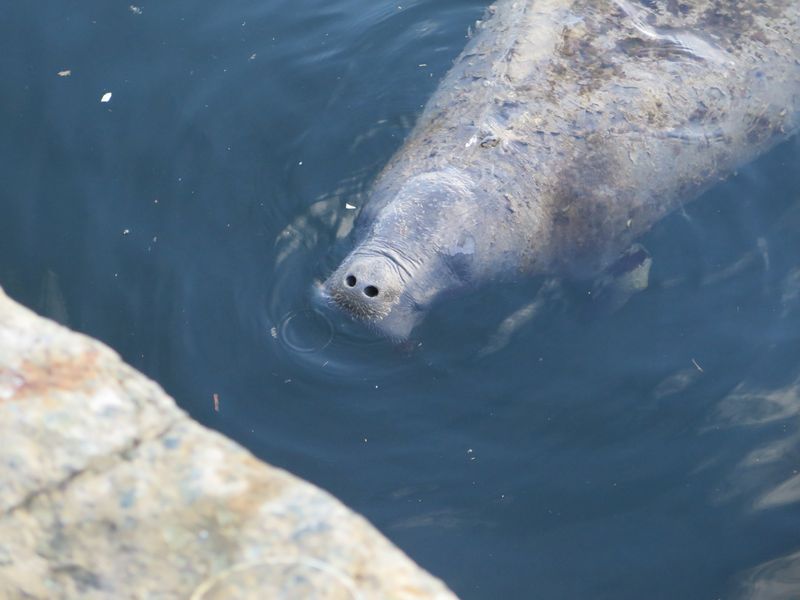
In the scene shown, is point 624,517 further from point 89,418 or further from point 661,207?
point 89,418

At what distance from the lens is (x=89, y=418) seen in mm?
3260

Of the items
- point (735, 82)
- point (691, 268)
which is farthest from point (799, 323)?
point (735, 82)

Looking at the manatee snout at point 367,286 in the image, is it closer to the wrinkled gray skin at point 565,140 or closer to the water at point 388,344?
the wrinkled gray skin at point 565,140

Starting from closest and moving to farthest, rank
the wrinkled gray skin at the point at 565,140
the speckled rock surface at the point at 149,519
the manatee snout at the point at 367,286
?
1. the speckled rock surface at the point at 149,519
2. the manatee snout at the point at 367,286
3. the wrinkled gray skin at the point at 565,140

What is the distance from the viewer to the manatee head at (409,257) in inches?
213

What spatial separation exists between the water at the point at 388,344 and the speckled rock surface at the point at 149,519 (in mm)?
2199

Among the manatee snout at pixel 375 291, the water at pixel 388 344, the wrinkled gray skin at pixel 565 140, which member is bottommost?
the water at pixel 388 344

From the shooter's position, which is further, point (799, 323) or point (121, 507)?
point (799, 323)

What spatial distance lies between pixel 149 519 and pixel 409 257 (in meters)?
2.73

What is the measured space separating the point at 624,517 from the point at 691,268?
77.5 inches

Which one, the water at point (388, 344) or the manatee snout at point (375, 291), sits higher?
the manatee snout at point (375, 291)

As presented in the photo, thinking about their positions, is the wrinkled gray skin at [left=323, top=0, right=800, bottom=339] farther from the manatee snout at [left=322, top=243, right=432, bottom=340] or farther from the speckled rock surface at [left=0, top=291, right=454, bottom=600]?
the speckled rock surface at [left=0, top=291, right=454, bottom=600]

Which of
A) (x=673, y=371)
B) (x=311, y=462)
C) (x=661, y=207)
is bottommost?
(x=311, y=462)

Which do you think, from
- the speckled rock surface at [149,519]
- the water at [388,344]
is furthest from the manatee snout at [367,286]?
the speckled rock surface at [149,519]
